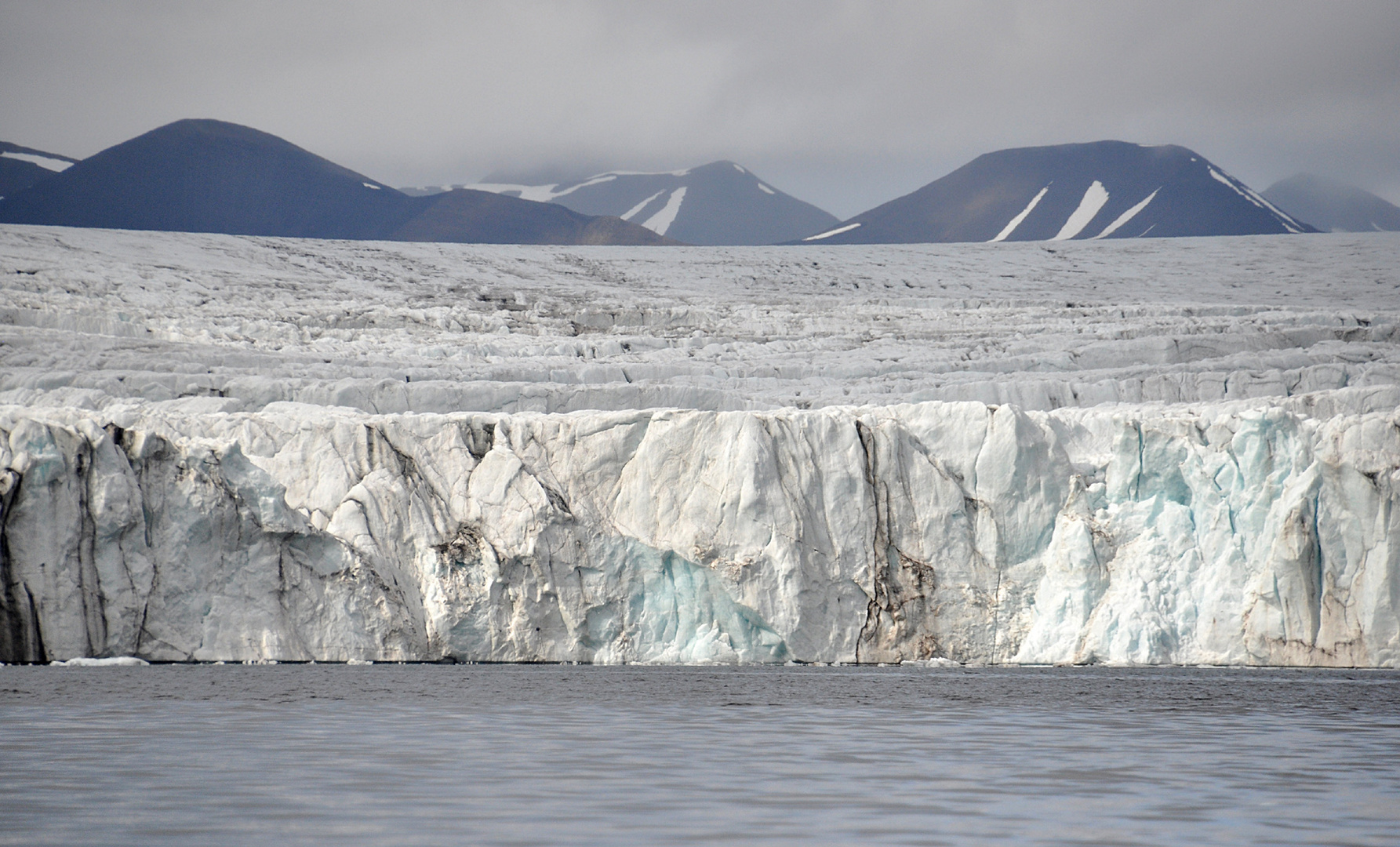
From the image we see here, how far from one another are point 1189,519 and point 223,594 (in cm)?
1907

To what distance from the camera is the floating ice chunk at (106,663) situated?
2508 cm

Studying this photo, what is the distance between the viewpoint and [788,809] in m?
10.5

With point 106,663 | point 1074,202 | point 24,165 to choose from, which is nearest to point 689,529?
point 106,663

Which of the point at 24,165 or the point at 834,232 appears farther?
the point at 834,232

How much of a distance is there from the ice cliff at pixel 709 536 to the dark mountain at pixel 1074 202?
3462 inches

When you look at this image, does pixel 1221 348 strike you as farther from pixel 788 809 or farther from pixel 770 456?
pixel 788 809

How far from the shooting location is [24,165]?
118 metres

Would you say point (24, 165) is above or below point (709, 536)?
above

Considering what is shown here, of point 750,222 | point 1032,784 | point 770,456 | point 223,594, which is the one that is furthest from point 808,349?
point 750,222

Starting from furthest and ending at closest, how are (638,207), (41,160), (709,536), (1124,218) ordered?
(638,207) < (41,160) < (1124,218) < (709,536)

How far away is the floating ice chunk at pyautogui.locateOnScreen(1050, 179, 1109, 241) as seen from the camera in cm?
11875

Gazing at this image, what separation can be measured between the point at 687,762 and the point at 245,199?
366 feet

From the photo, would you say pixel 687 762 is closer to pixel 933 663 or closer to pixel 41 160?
pixel 933 663

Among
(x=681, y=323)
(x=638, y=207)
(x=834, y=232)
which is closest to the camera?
(x=681, y=323)
